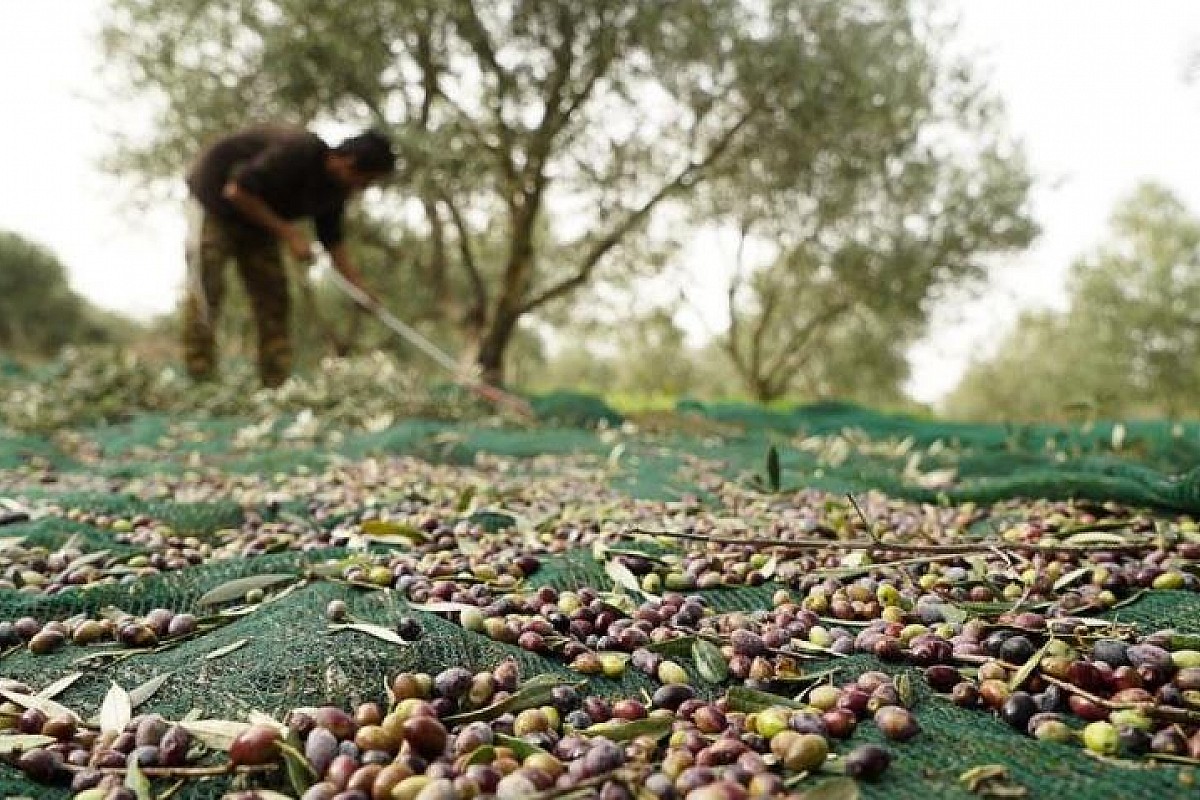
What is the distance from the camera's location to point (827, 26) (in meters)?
11.8

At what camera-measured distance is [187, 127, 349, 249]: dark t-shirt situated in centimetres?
718

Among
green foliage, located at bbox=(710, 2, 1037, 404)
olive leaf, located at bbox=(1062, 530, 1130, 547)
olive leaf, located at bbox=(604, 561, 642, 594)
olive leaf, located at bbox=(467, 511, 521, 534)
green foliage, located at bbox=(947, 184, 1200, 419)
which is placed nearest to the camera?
olive leaf, located at bbox=(604, 561, 642, 594)

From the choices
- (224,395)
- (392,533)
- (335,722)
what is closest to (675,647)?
(335,722)

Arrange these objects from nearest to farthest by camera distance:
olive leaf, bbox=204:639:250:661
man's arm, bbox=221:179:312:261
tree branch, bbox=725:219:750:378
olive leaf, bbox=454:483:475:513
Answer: olive leaf, bbox=204:639:250:661, olive leaf, bbox=454:483:475:513, man's arm, bbox=221:179:312:261, tree branch, bbox=725:219:750:378

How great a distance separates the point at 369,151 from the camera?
6.91 m

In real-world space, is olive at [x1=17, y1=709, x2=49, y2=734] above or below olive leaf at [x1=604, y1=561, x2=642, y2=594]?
below

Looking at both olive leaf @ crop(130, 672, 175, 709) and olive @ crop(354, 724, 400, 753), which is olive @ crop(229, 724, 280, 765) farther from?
olive leaf @ crop(130, 672, 175, 709)

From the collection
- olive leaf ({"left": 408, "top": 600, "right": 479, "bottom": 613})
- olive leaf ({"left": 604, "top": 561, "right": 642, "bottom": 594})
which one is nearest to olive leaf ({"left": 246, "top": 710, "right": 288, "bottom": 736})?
olive leaf ({"left": 408, "top": 600, "right": 479, "bottom": 613})

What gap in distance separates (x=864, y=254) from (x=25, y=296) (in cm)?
2826

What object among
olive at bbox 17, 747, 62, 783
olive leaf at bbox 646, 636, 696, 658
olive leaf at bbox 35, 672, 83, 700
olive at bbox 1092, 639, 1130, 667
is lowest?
olive at bbox 17, 747, 62, 783

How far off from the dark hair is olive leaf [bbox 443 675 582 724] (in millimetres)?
6118

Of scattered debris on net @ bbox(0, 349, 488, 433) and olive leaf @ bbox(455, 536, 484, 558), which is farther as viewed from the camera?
scattered debris on net @ bbox(0, 349, 488, 433)

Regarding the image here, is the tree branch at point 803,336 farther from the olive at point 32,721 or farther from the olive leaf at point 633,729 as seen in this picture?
the olive at point 32,721

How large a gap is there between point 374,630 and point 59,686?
0.57 metres
